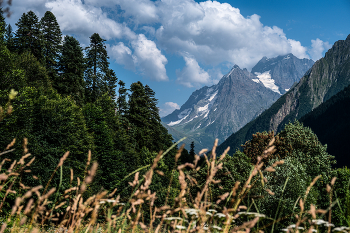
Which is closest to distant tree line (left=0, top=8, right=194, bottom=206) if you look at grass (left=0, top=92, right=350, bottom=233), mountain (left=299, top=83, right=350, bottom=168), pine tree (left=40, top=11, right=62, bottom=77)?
pine tree (left=40, top=11, right=62, bottom=77)

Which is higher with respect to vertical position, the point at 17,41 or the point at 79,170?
the point at 17,41

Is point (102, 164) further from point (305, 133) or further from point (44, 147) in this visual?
point (305, 133)

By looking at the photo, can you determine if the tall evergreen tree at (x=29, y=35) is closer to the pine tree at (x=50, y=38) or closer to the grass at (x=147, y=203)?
the pine tree at (x=50, y=38)

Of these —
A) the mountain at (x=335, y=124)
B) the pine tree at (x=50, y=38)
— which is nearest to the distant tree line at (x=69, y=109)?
the pine tree at (x=50, y=38)

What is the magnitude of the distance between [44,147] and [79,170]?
4518mm

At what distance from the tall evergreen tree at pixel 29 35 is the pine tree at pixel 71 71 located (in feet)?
12.0

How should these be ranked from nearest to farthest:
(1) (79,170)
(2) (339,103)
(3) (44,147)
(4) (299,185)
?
1. (4) (299,185)
2. (3) (44,147)
3. (1) (79,170)
4. (2) (339,103)

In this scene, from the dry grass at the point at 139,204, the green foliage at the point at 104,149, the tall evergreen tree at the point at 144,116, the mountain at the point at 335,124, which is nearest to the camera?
the dry grass at the point at 139,204

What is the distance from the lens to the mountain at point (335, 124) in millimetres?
127600

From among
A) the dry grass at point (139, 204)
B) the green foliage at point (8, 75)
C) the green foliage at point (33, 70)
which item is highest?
the green foliage at point (33, 70)

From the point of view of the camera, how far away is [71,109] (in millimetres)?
21641

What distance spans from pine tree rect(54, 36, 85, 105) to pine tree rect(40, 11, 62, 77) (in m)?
2.45

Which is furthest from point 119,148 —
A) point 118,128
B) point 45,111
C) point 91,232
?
point 91,232

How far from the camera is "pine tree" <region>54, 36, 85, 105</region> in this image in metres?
34.4
